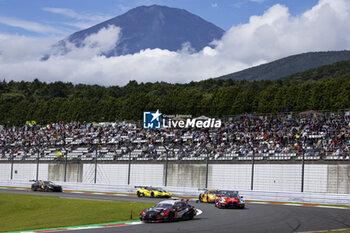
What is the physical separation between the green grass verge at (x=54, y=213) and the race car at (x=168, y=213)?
2.53m

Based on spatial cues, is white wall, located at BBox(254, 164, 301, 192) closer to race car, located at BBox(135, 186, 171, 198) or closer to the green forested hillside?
race car, located at BBox(135, 186, 171, 198)

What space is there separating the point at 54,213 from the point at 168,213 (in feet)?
29.2

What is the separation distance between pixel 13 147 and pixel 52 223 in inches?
2132

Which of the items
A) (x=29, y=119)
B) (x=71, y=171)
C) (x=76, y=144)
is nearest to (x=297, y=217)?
(x=71, y=171)

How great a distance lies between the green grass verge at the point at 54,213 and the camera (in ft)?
77.0

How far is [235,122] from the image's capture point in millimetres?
56344

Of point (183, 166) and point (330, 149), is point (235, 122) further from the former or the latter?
point (330, 149)

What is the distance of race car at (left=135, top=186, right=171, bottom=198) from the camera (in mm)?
40406

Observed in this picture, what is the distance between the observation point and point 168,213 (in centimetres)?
2194

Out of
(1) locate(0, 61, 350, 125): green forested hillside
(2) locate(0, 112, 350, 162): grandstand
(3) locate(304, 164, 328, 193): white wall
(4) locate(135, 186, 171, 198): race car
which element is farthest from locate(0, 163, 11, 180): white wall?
(3) locate(304, 164, 328, 193): white wall

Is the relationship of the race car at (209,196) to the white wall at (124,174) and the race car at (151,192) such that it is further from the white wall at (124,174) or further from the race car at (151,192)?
the white wall at (124,174)

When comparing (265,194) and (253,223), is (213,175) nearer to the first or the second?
(265,194)

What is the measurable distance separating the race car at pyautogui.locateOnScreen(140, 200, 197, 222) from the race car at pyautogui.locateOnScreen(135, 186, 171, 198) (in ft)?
56.6

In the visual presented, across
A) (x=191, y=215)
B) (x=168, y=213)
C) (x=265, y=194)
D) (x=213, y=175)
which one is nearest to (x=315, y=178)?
(x=265, y=194)
